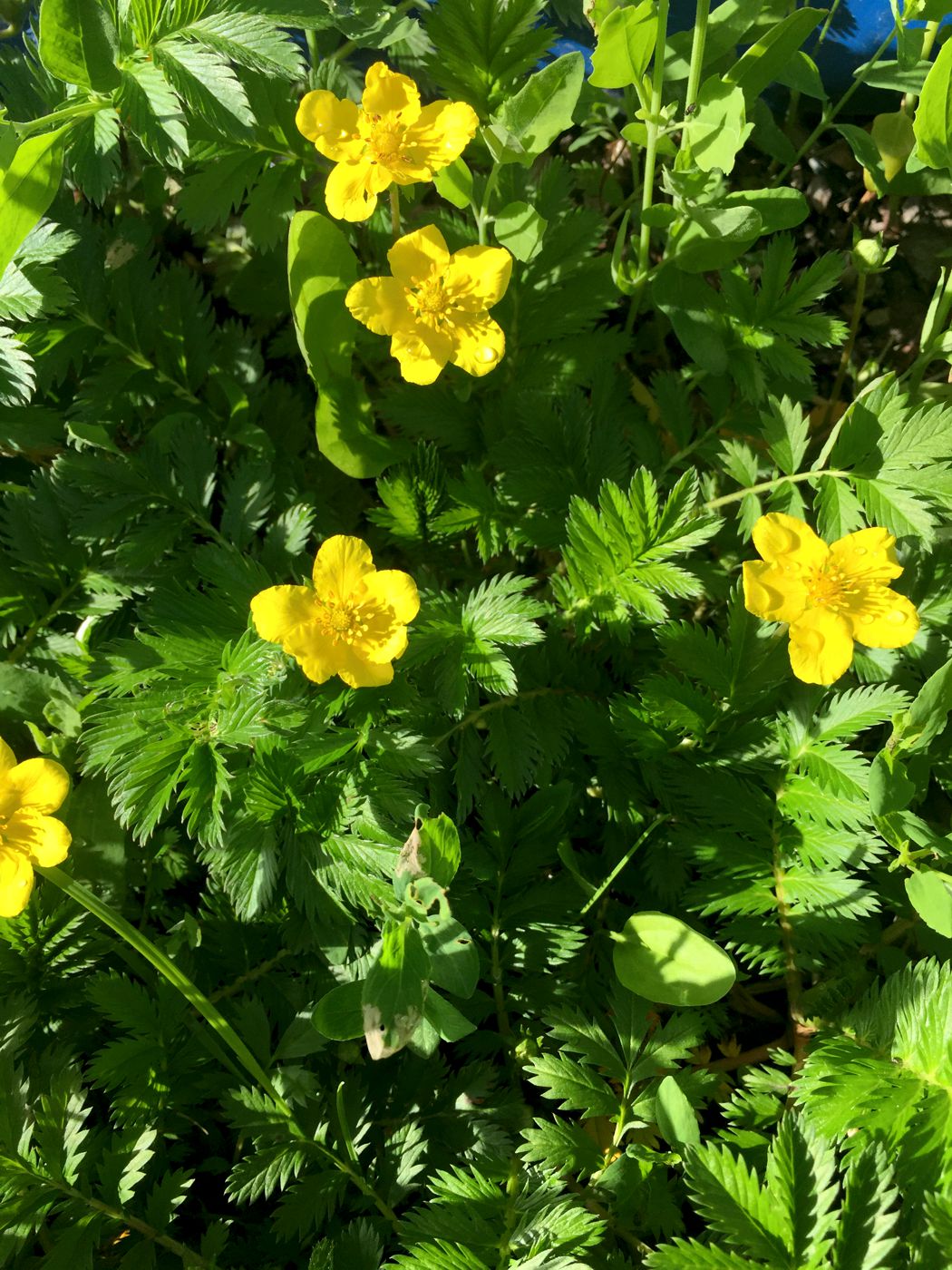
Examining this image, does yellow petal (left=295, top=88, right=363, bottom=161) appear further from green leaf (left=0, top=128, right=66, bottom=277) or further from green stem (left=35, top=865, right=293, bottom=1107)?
green stem (left=35, top=865, right=293, bottom=1107)

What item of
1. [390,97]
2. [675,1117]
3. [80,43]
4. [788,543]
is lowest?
[675,1117]

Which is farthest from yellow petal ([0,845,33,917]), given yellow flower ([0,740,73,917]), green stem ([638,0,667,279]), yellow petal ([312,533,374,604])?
green stem ([638,0,667,279])

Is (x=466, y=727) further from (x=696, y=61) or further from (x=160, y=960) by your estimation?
(x=696, y=61)

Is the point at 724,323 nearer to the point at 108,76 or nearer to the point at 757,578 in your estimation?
the point at 757,578

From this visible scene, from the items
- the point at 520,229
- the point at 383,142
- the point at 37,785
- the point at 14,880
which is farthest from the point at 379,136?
the point at 14,880

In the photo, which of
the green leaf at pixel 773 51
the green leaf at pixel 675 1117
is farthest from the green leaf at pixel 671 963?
the green leaf at pixel 773 51

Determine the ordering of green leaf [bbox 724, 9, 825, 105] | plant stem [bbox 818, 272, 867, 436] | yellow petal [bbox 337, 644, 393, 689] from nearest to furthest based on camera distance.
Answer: yellow petal [bbox 337, 644, 393, 689] < green leaf [bbox 724, 9, 825, 105] < plant stem [bbox 818, 272, 867, 436]
